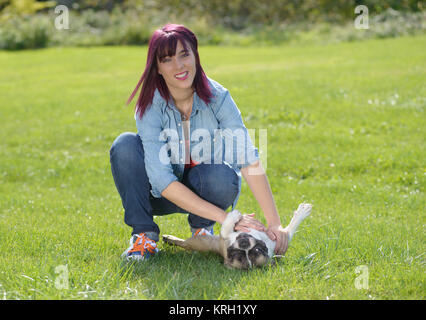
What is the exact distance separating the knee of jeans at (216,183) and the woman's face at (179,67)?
53cm

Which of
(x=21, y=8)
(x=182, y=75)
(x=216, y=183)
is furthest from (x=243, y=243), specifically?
(x=21, y=8)

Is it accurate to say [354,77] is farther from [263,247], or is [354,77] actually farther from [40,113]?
[263,247]

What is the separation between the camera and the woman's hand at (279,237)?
3.04m

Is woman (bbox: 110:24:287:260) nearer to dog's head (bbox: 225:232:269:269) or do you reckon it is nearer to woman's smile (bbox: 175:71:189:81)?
woman's smile (bbox: 175:71:189:81)

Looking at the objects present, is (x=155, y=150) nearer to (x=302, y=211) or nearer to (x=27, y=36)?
(x=302, y=211)

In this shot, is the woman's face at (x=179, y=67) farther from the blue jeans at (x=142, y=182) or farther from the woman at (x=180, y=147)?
the blue jeans at (x=142, y=182)

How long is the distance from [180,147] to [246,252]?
2.62ft

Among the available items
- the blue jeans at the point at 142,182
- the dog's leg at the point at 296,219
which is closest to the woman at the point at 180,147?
the blue jeans at the point at 142,182

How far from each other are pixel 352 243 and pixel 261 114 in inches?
173

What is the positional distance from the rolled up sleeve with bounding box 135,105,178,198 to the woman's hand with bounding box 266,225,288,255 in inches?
24.5


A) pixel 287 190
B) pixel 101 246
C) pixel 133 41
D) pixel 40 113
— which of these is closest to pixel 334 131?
pixel 287 190

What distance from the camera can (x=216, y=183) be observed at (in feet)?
10.7

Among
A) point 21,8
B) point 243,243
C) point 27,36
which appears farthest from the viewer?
point 21,8

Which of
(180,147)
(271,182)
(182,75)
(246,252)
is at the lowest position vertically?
(271,182)
